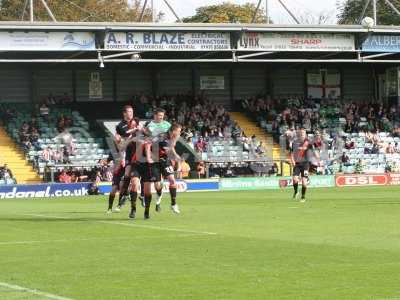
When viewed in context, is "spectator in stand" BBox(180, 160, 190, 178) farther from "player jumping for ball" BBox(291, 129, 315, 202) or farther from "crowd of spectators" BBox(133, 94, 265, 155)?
"player jumping for ball" BBox(291, 129, 315, 202)

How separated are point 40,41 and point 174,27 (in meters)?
6.37

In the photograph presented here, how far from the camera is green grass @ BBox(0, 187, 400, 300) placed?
30.6ft

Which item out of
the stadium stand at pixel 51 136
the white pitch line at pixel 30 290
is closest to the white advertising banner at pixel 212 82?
the stadium stand at pixel 51 136

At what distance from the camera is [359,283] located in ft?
31.7

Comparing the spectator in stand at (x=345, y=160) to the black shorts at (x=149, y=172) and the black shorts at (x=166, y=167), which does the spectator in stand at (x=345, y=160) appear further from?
the black shorts at (x=149, y=172)

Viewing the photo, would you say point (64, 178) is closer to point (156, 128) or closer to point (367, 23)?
point (367, 23)

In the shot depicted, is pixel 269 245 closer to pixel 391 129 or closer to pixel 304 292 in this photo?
pixel 304 292

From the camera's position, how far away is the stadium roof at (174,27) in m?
41.9

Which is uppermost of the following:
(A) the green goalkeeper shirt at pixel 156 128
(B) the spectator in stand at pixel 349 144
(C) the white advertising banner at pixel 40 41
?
(C) the white advertising banner at pixel 40 41

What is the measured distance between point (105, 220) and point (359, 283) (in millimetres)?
10033

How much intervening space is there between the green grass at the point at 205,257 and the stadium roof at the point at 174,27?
2364 cm

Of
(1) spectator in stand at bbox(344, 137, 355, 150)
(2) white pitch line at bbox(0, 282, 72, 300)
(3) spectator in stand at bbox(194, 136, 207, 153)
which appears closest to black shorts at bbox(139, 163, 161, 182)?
(2) white pitch line at bbox(0, 282, 72, 300)

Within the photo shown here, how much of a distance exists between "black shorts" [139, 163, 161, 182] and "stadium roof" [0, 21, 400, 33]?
79.9 feet

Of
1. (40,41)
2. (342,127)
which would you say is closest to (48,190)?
(40,41)
